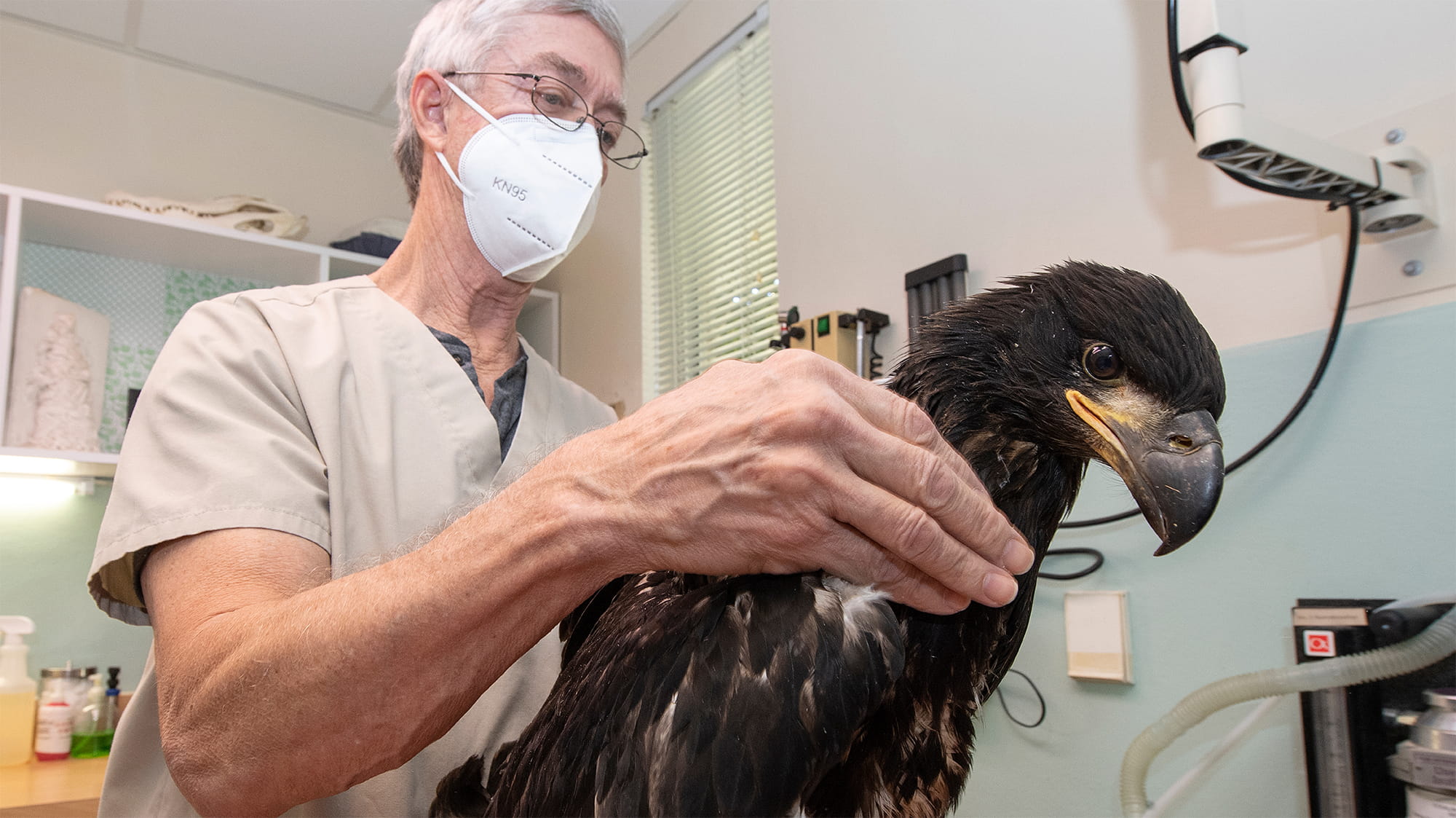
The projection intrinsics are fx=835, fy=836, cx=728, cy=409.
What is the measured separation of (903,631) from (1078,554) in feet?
3.08

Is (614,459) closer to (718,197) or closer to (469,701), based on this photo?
(469,701)

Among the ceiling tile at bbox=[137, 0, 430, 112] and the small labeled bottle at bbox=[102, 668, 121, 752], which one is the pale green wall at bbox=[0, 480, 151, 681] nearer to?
the small labeled bottle at bbox=[102, 668, 121, 752]

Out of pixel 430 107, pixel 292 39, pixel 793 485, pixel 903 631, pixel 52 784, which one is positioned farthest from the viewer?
pixel 292 39

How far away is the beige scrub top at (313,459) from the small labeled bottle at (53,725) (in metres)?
2.11

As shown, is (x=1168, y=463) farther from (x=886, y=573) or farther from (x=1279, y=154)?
(x=1279, y=154)

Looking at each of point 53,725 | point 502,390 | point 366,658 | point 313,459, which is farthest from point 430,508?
point 53,725

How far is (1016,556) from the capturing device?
731mm

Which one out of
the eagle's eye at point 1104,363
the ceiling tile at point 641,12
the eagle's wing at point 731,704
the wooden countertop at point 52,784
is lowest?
the wooden countertop at point 52,784

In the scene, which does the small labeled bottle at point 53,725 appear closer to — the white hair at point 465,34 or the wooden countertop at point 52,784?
the wooden countertop at point 52,784

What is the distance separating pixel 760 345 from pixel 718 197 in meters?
0.62

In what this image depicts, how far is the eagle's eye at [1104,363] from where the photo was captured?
2.59ft

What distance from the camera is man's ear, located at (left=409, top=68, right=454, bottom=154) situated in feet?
4.86

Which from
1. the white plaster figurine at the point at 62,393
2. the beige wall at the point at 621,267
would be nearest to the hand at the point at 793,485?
the beige wall at the point at 621,267

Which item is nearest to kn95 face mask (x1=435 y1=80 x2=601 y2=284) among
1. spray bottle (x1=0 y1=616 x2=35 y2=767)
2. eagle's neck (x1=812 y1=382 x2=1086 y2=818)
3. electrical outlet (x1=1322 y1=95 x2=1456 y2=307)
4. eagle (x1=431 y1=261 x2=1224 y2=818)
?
eagle (x1=431 y1=261 x2=1224 y2=818)
